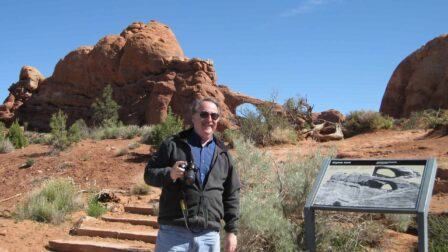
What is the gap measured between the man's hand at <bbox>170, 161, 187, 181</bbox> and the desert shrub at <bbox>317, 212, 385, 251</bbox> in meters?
2.78

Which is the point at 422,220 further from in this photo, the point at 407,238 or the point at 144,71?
the point at 144,71

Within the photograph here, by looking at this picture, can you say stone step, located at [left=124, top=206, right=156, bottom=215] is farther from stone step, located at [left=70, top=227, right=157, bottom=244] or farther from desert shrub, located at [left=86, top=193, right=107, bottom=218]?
stone step, located at [left=70, top=227, right=157, bottom=244]

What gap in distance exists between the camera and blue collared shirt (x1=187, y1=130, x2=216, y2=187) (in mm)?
3357

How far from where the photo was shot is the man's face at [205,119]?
3.42m

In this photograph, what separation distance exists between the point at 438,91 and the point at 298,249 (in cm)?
3343

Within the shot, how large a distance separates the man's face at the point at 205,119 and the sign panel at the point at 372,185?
155 cm

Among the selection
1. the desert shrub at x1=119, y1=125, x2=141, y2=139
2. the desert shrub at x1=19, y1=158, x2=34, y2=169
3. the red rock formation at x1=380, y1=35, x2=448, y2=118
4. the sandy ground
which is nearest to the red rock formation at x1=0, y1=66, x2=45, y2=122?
the desert shrub at x1=119, y1=125, x2=141, y2=139

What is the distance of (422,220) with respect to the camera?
3.87 m

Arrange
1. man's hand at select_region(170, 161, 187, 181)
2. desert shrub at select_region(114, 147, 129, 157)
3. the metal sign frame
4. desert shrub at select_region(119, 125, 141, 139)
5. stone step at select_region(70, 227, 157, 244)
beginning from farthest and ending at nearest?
1. desert shrub at select_region(119, 125, 141, 139)
2. desert shrub at select_region(114, 147, 129, 157)
3. stone step at select_region(70, 227, 157, 244)
4. the metal sign frame
5. man's hand at select_region(170, 161, 187, 181)

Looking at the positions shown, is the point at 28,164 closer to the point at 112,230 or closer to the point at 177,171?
the point at 112,230

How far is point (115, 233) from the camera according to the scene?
7.74 meters

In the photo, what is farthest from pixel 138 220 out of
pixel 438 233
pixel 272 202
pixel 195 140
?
pixel 195 140

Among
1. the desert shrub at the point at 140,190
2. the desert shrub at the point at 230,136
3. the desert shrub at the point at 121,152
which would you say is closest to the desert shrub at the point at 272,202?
the desert shrub at the point at 140,190

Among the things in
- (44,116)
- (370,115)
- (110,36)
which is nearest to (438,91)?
(370,115)
